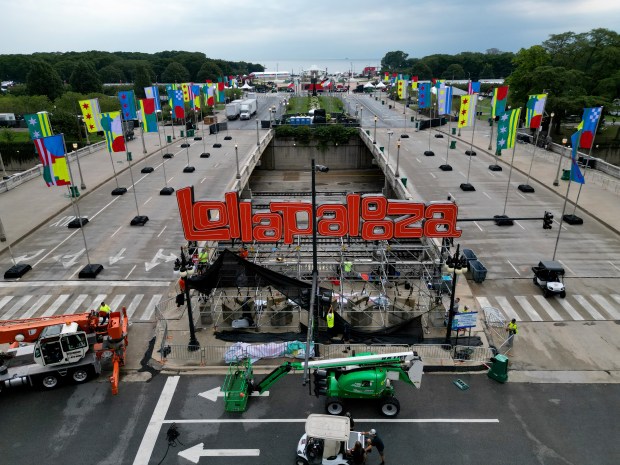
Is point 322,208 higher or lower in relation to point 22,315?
higher

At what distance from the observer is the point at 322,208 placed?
81.0 ft

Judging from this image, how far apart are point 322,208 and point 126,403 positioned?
13.7 meters

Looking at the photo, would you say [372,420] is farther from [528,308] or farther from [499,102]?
[499,102]

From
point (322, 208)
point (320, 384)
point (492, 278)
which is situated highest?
point (322, 208)

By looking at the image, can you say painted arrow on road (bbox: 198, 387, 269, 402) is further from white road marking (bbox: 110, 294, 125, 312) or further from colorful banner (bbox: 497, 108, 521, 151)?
colorful banner (bbox: 497, 108, 521, 151)

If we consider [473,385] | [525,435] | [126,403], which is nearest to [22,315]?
[126,403]

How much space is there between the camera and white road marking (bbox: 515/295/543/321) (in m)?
26.0

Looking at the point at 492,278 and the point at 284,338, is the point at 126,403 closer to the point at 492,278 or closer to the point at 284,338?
the point at 284,338

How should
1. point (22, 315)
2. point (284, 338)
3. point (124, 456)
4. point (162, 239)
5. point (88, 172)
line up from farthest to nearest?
point (88, 172)
point (162, 239)
point (22, 315)
point (284, 338)
point (124, 456)

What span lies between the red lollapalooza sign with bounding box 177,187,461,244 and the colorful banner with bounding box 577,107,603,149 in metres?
20.3

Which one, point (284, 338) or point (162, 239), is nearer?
point (284, 338)

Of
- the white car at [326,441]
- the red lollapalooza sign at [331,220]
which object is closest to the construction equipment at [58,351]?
the red lollapalooza sign at [331,220]

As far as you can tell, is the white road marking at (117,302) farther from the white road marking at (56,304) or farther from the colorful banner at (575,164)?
the colorful banner at (575,164)

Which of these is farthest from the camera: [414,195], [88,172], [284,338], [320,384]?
[88,172]
